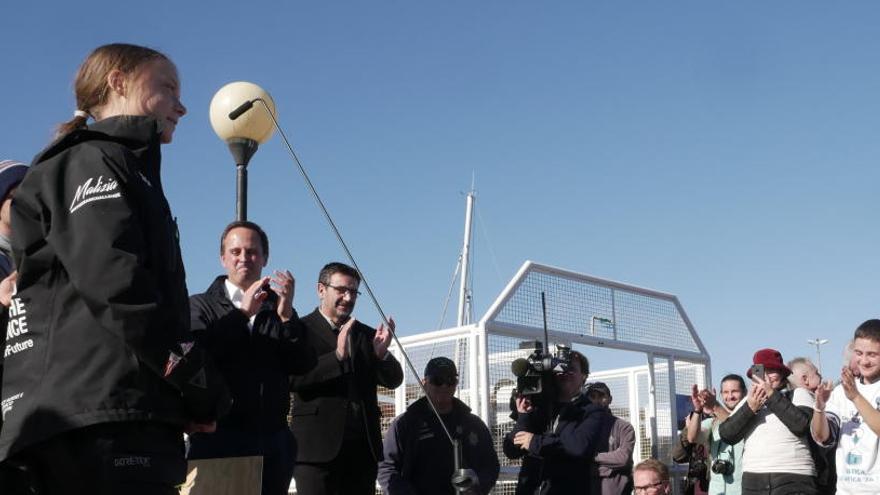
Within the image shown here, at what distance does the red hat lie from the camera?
7305 millimetres

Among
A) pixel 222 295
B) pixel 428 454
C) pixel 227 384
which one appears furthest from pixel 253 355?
pixel 428 454

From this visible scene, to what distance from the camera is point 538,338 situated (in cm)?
848

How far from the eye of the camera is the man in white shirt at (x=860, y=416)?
5.78 metres

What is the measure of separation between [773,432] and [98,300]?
5881 millimetres

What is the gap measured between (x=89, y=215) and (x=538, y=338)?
20.5 ft

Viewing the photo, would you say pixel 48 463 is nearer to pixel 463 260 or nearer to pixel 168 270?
pixel 168 270

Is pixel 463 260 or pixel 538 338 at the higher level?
pixel 463 260

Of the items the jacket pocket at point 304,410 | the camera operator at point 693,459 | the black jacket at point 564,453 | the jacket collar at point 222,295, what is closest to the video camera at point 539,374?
the black jacket at point 564,453

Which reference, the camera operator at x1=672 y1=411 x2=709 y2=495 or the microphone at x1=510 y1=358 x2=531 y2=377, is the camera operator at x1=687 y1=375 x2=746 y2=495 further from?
the microphone at x1=510 y1=358 x2=531 y2=377

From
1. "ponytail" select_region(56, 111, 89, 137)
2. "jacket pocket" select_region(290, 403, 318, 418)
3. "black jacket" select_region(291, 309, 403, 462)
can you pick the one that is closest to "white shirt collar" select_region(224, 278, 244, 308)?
"black jacket" select_region(291, 309, 403, 462)

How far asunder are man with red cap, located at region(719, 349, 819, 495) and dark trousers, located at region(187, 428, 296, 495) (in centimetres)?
394

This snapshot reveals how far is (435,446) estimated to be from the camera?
6734mm

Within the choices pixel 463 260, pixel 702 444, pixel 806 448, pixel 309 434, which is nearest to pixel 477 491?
pixel 309 434

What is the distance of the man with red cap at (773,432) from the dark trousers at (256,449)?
3941mm
